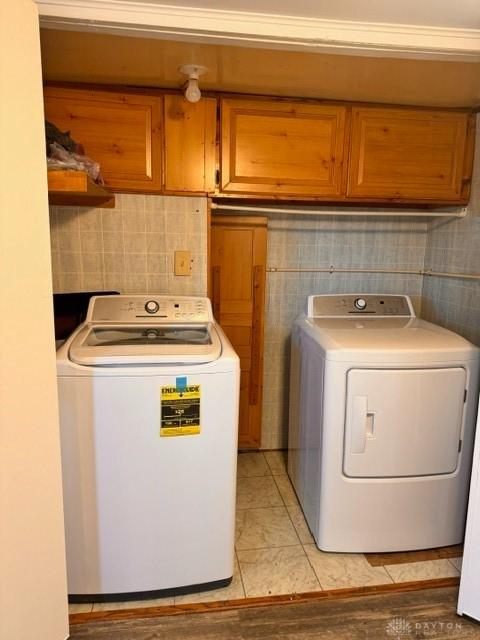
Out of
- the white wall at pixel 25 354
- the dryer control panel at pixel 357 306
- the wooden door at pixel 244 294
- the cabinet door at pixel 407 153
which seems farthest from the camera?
the wooden door at pixel 244 294

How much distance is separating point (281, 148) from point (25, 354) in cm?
153

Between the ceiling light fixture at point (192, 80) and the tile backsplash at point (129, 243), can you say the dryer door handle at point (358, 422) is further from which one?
the ceiling light fixture at point (192, 80)

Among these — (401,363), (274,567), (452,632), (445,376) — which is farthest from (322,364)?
(452,632)

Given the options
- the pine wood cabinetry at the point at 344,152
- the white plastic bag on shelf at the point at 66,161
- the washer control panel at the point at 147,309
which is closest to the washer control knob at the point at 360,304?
the pine wood cabinetry at the point at 344,152

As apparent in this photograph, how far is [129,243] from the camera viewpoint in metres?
2.24

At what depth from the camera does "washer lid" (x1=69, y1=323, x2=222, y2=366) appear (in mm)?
1594

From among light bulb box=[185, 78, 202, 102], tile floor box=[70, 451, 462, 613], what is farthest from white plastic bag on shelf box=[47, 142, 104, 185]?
tile floor box=[70, 451, 462, 613]

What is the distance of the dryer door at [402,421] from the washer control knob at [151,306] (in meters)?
0.94

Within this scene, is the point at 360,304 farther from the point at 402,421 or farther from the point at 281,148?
the point at 281,148

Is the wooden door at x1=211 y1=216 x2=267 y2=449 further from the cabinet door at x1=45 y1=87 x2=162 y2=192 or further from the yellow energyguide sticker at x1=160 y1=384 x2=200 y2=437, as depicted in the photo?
the yellow energyguide sticker at x1=160 y1=384 x2=200 y2=437

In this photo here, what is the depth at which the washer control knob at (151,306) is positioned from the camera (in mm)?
2141

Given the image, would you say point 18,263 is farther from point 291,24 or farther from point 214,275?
point 214,275

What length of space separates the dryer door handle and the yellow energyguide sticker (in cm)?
68

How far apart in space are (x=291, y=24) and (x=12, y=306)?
1279 mm
